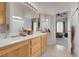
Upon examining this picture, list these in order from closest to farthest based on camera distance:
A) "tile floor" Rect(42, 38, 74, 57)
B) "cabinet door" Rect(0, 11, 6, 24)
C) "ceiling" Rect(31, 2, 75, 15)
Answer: "cabinet door" Rect(0, 11, 6, 24) < "tile floor" Rect(42, 38, 74, 57) < "ceiling" Rect(31, 2, 75, 15)

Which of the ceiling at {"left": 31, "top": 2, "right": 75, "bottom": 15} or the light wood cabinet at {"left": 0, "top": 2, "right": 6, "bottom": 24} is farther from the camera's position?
the ceiling at {"left": 31, "top": 2, "right": 75, "bottom": 15}

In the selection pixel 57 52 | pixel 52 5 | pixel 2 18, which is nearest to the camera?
pixel 2 18

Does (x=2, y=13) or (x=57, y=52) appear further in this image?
(x=57, y=52)

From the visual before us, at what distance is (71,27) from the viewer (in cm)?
521

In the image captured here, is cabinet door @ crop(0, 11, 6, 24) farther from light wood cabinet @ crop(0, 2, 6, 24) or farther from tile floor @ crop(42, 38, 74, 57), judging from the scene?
tile floor @ crop(42, 38, 74, 57)

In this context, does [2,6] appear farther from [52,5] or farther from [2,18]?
[52,5]

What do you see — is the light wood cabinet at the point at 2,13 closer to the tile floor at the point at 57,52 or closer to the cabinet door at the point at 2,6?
the cabinet door at the point at 2,6

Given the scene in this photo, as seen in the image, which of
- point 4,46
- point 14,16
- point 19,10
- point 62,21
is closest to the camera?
point 4,46

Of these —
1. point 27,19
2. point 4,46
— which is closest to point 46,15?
point 27,19

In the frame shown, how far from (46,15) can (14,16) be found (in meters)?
5.14

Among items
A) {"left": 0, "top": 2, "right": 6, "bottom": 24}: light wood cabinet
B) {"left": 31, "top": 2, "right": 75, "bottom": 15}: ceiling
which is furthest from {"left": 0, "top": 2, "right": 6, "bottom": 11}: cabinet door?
{"left": 31, "top": 2, "right": 75, "bottom": 15}: ceiling

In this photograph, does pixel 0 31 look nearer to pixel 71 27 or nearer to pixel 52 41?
pixel 71 27

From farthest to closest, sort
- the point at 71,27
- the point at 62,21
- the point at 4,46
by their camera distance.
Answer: the point at 62,21
the point at 71,27
the point at 4,46

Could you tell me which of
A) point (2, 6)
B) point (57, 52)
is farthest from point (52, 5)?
point (2, 6)
